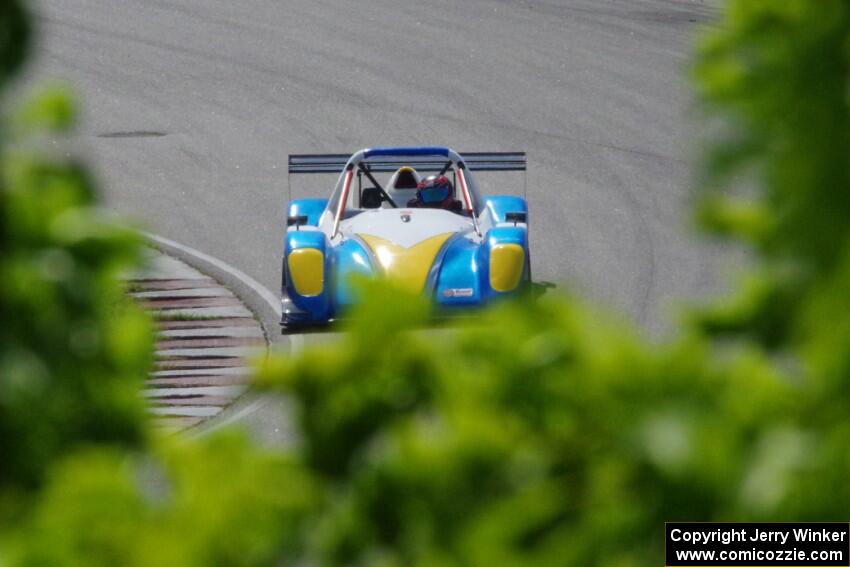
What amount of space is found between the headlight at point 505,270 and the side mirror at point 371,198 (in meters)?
2.32

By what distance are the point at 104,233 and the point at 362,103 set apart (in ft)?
61.9

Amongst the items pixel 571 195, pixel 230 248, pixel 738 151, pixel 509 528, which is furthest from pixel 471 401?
pixel 571 195

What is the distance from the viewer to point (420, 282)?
37.7ft

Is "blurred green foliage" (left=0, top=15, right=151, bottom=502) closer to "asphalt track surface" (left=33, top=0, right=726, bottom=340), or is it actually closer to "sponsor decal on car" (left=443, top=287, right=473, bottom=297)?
"sponsor decal on car" (left=443, top=287, right=473, bottom=297)

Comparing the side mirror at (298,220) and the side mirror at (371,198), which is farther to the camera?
the side mirror at (371,198)

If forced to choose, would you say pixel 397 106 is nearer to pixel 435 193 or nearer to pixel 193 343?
pixel 435 193

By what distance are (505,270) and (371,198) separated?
2.51 metres

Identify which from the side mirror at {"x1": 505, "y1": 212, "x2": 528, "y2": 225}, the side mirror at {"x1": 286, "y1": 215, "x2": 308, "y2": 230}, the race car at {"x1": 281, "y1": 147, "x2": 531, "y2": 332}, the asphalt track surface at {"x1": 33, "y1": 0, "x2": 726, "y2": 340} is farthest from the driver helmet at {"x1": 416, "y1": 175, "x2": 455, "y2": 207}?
the asphalt track surface at {"x1": 33, "y1": 0, "x2": 726, "y2": 340}

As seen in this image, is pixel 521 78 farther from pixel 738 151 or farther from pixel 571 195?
pixel 738 151

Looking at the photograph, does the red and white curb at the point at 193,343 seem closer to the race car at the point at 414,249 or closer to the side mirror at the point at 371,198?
the race car at the point at 414,249

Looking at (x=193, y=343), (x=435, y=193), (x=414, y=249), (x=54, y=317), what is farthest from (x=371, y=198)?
(x=54, y=317)

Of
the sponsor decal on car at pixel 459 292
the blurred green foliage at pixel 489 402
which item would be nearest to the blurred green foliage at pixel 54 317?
the blurred green foliage at pixel 489 402

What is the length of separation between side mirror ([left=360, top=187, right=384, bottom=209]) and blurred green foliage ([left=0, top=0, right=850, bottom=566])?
466 inches

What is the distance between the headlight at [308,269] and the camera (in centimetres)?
1180
